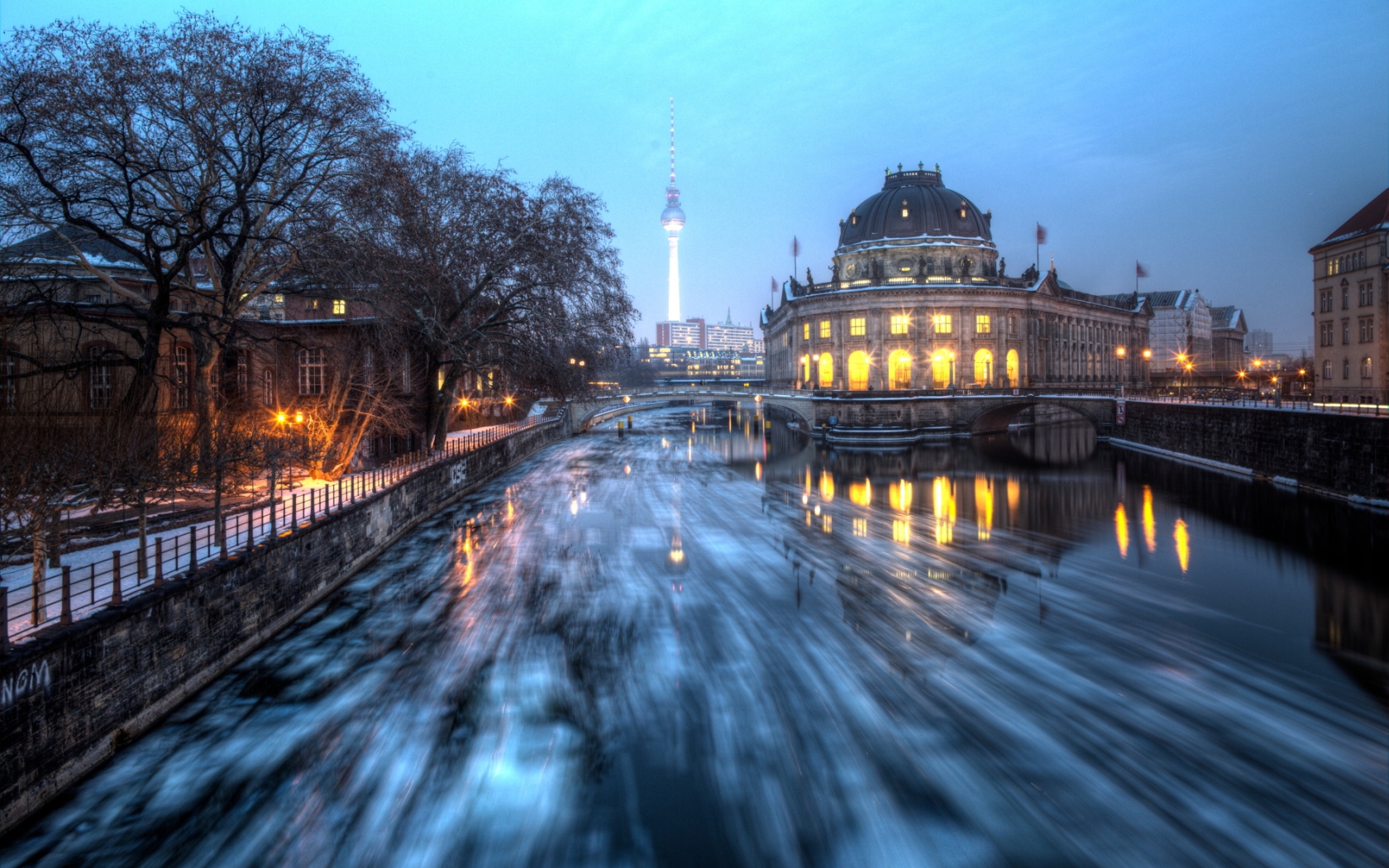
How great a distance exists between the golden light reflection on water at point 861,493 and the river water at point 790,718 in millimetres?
9704

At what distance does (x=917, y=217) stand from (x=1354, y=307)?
3865 centimetres

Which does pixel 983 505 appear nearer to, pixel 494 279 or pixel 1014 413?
pixel 494 279

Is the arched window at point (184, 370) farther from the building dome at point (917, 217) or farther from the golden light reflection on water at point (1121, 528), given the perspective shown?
the building dome at point (917, 217)

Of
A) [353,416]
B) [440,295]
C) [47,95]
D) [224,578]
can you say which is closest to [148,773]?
[224,578]

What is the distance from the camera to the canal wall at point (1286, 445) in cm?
2762

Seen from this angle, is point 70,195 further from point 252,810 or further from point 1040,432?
point 1040,432

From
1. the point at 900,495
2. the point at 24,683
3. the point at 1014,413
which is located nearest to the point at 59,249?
the point at 24,683

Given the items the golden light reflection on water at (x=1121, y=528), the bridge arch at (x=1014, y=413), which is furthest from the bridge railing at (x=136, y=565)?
the bridge arch at (x=1014, y=413)

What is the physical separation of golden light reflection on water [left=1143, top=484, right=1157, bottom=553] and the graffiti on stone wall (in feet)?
92.2

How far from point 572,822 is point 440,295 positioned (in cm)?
2939

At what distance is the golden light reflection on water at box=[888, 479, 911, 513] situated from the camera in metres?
34.1

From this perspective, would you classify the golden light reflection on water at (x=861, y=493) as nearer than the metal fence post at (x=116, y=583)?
No

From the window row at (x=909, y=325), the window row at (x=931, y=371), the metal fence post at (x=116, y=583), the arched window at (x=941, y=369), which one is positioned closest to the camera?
the metal fence post at (x=116, y=583)

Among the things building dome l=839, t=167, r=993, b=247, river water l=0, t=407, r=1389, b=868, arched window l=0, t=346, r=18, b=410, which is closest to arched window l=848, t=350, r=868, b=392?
building dome l=839, t=167, r=993, b=247
